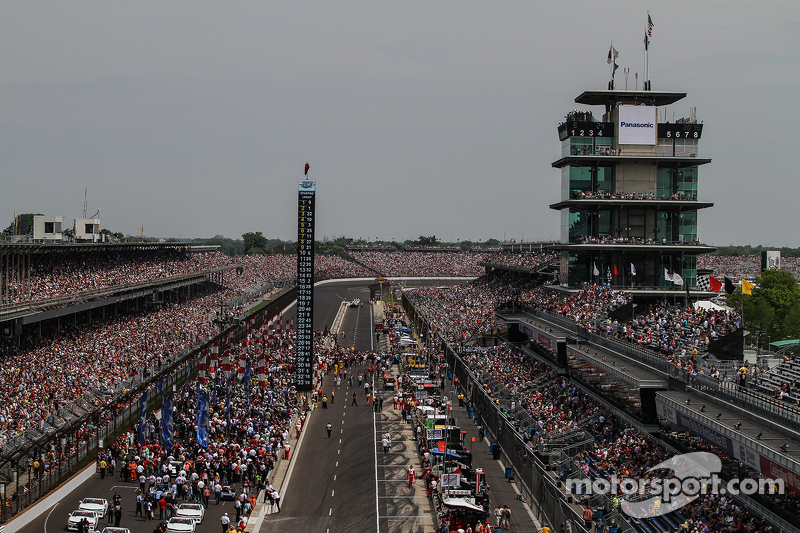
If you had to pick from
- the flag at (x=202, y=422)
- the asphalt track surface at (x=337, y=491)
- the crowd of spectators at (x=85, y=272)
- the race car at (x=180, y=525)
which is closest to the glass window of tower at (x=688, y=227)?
the asphalt track surface at (x=337, y=491)

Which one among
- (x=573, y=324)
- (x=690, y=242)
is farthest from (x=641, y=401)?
(x=690, y=242)

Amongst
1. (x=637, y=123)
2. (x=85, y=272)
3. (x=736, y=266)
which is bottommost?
(x=85, y=272)

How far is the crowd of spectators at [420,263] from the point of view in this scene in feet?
508

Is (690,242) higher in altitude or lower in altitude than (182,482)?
higher

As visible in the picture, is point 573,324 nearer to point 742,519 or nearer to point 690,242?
point 690,242

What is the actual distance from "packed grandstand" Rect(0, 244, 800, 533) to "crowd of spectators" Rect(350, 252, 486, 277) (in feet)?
244

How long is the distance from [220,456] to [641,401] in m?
18.2

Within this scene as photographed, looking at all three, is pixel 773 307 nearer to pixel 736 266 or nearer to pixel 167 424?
pixel 736 266

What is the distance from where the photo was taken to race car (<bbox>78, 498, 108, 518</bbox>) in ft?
87.7

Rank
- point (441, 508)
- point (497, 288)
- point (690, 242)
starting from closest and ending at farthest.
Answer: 1. point (441, 508)
2. point (690, 242)
3. point (497, 288)

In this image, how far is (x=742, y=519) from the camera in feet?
67.3

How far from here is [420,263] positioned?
16675 cm

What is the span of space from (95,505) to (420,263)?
141 meters

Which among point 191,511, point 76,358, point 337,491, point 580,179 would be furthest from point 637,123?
point 76,358
